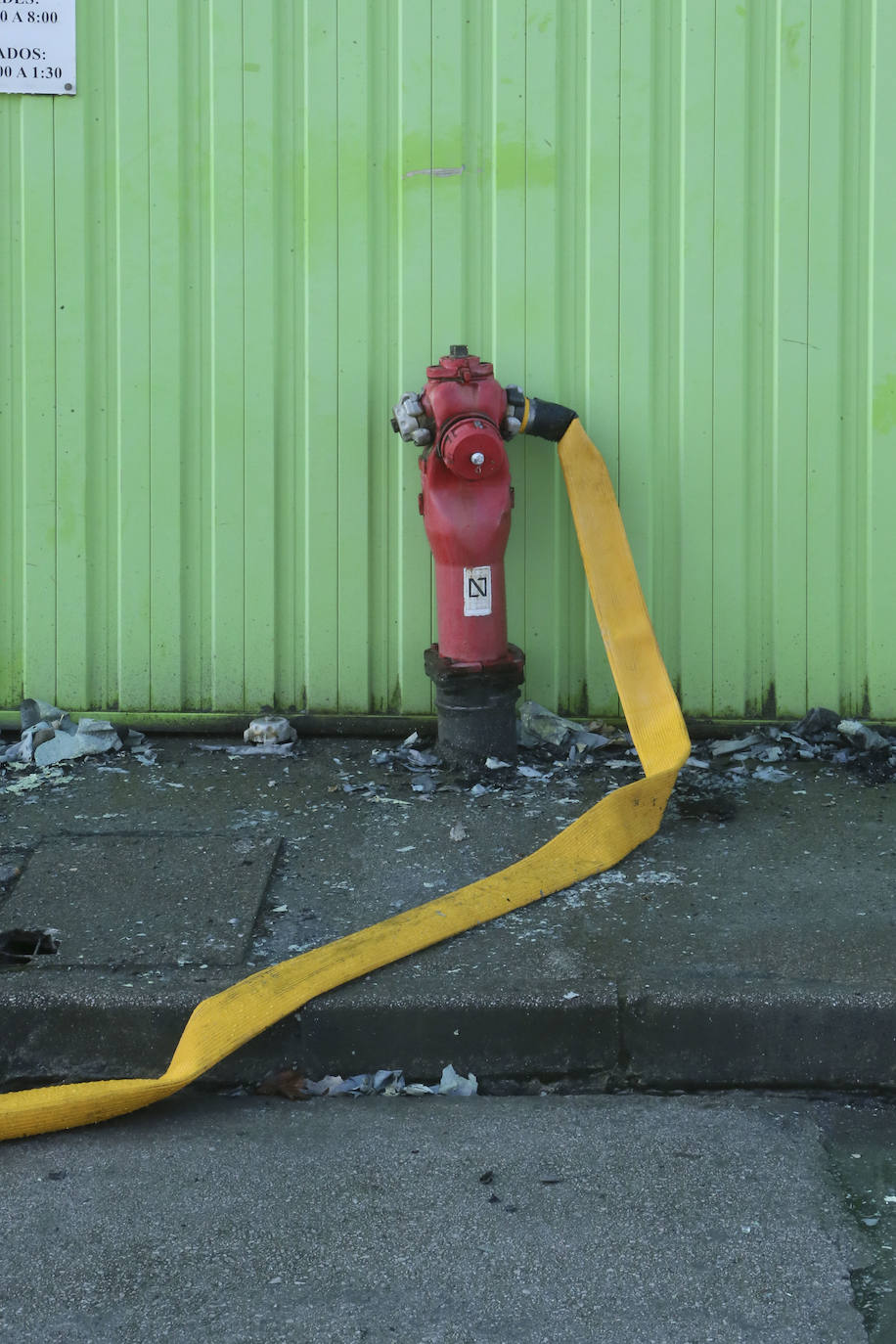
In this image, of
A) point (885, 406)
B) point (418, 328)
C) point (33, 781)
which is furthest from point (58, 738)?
point (885, 406)

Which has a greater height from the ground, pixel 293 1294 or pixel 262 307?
pixel 262 307

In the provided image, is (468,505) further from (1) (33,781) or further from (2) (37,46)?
(2) (37,46)

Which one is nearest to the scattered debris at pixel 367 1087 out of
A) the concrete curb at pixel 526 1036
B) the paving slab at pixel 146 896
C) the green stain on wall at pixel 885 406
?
the concrete curb at pixel 526 1036

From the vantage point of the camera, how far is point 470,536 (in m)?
4.59

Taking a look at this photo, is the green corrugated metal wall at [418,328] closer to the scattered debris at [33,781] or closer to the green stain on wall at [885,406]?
the green stain on wall at [885,406]

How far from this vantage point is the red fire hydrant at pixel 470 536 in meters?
4.55

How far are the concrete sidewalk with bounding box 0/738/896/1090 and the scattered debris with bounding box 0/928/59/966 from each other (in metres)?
0.03

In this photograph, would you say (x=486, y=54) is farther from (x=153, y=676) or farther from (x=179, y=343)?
(x=153, y=676)

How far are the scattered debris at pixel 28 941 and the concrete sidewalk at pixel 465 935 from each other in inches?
1.1

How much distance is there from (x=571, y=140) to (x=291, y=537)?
1.54 metres

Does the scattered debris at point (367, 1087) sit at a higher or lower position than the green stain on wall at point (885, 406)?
lower

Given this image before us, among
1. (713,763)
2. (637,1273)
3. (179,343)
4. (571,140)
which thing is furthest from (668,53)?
(637,1273)

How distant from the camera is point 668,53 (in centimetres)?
483

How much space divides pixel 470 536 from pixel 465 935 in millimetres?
1431
